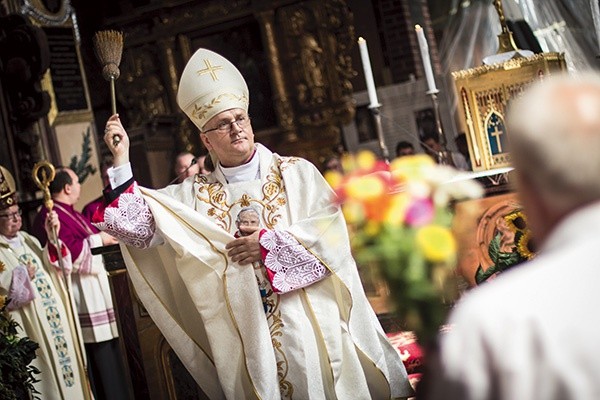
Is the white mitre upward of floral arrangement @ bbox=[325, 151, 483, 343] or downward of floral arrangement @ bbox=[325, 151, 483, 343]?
upward

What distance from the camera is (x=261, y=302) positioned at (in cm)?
371

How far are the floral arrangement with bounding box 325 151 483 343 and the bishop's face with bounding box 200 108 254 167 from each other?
6.50 ft

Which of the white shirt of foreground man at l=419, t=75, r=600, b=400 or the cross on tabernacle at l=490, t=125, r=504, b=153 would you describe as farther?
the cross on tabernacle at l=490, t=125, r=504, b=153

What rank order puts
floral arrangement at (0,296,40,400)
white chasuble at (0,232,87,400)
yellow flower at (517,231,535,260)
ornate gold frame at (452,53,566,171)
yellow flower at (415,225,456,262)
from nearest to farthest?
yellow flower at (415,225,456,262), yellow flower at (517,231,535,260), floral arrangement at (0,296,40,400), ornate gold frame at (452,53,566,171), white chasuble at (0,232,87,400)

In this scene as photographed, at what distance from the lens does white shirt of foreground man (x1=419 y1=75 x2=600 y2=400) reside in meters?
1.30

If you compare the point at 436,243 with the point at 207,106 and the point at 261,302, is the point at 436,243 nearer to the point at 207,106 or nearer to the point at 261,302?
the point at 261,302

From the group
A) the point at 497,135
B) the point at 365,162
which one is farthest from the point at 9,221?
the point at 365,162

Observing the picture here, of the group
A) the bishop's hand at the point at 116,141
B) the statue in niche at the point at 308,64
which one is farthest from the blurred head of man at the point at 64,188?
the statue in niche at the point at 308,64

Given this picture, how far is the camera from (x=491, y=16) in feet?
28.4

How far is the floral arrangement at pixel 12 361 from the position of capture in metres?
4.36

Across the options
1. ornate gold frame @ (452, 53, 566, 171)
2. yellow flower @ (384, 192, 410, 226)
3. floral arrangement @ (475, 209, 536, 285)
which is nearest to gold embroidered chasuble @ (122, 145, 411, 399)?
floral arrangement @ (475, 209, 536, 285)

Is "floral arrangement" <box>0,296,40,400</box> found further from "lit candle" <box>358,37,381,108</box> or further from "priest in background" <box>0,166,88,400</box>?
"lit candle" <box>358,37,381,108</box>

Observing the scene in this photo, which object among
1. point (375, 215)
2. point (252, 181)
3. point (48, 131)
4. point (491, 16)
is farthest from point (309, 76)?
point (375, 215)

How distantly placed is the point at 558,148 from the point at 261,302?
2.44m
